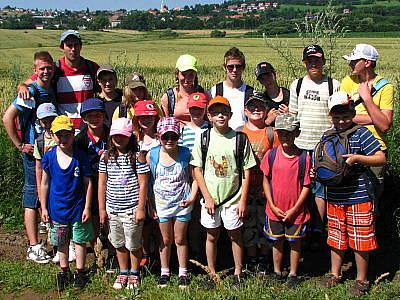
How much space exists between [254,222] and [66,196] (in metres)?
1.85

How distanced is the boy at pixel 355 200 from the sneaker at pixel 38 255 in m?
2.98

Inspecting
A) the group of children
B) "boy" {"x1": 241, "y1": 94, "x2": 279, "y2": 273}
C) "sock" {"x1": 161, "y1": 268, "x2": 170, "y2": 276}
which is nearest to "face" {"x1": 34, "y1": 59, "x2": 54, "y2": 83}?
the group of children

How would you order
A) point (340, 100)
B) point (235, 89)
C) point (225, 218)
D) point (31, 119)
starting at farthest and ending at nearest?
point (31, 119), point (235, 89), point (225, 218), point (340, 100)

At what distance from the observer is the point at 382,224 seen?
5707 mm

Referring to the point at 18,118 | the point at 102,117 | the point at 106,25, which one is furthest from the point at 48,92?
the point at 106,25

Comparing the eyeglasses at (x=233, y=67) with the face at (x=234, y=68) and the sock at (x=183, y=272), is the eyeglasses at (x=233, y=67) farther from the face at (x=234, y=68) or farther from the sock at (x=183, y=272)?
the sock at (x=183, y=272)

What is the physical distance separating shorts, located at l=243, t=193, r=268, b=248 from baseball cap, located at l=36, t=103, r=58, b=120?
2.16m

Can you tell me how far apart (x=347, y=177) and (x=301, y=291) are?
1.09m

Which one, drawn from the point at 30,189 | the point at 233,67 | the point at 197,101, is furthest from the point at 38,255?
the point at 233,67

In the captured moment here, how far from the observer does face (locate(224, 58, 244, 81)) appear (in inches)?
197

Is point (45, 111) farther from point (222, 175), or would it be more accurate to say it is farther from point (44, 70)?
point (222, 175)

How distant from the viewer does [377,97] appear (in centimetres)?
450

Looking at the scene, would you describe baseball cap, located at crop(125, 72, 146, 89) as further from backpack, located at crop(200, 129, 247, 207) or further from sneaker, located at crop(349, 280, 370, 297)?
sneaker, located at crop(349, 280, 370, 297)

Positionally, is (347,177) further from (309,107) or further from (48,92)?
(48,92)
